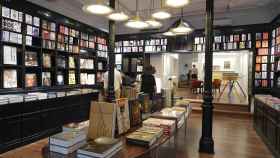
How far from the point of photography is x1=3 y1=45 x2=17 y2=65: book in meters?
4.09

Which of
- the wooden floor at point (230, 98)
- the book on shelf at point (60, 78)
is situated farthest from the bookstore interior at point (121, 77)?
the wooden floor at point (230, 98)

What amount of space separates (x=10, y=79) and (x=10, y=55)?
0.51 meters

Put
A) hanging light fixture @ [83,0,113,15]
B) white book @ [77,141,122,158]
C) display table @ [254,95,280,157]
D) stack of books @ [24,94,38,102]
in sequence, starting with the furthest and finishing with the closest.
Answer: stack of books @ [24,94,38,102]
display table @ [254,95,280,157]
hanging light fixture @ [83,0,113,15]
white book @ [77,141,122,158]

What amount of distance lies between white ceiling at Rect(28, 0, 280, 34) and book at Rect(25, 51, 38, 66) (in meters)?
1.37

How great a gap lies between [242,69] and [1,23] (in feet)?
33.0

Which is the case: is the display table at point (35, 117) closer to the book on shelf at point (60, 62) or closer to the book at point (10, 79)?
the book at point (10, 79)

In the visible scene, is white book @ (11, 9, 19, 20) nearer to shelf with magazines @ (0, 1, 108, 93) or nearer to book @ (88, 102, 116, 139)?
shelf with magazines @ (0, 1, 108, 93)

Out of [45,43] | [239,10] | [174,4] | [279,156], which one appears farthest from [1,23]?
[239,10]

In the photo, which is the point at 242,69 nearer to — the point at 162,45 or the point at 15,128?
the point at 162,45

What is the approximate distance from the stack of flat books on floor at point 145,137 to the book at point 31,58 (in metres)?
3.91

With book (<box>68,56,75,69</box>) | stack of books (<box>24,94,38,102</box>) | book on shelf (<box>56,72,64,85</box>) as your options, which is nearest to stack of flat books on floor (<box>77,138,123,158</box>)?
stack of books (<box>24,94,38,102</box>)

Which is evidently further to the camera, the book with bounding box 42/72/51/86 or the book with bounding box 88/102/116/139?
the book with bounding box 42/72/51/86

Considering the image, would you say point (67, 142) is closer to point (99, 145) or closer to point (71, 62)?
point (99, 145)

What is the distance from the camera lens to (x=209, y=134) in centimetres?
311
